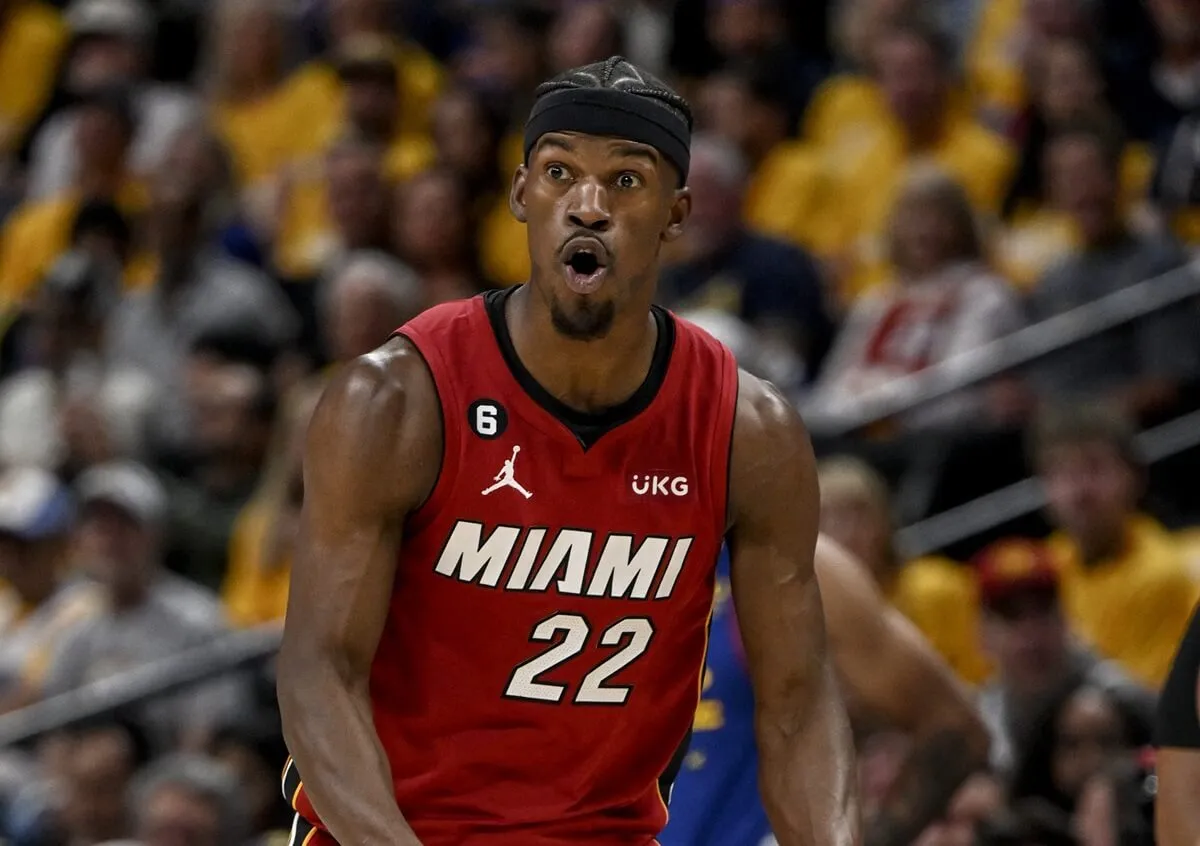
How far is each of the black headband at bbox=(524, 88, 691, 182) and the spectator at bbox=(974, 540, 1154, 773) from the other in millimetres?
3064

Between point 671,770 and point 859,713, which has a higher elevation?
point 671,770

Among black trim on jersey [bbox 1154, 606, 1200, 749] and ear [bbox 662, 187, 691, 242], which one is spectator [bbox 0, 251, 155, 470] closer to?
black trim on jersey [bbox 1154, 606, 1200, 749]

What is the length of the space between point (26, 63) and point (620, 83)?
9469 mm

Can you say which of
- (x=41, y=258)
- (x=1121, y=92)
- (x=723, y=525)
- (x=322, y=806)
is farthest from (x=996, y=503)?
(x=41, y=258)

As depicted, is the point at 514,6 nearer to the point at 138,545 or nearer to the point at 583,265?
the point at 138,545

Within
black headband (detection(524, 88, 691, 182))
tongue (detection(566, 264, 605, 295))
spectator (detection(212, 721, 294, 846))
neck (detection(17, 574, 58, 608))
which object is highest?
black headband (detection(524, 88, 691, 182))

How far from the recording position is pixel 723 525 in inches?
167

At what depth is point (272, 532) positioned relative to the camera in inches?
340

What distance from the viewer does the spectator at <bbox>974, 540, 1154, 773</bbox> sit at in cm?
672

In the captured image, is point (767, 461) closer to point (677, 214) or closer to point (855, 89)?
point (677, 214)

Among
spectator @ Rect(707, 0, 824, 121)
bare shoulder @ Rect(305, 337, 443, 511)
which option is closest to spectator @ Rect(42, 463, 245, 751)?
spectator @ Rect(707, 0, 824, 121)

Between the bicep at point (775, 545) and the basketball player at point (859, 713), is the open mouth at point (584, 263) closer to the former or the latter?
the bicep at point (775, 545)

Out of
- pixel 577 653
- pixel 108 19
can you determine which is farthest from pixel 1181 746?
pixel 108 19

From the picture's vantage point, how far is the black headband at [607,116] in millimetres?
4023
